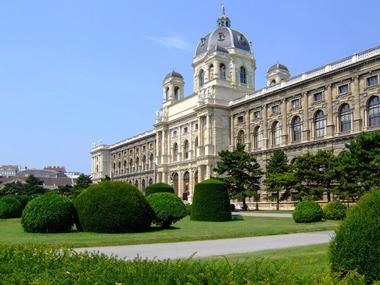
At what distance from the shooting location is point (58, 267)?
639 centimetres

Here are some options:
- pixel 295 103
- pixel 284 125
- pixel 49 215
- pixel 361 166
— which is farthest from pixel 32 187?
pixel 49 215

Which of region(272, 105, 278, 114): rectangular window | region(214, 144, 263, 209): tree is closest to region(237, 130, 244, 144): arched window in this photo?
region(272, 105, 278, 114): rectangular window

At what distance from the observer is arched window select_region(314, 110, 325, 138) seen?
52312 mm

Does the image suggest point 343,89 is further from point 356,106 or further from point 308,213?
point 308,213

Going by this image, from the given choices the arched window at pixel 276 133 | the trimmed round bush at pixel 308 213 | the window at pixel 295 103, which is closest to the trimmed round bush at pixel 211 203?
the trimmed round bush at pixel 308 213

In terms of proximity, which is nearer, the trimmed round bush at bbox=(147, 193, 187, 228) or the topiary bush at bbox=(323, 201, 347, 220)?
the trimmed round bush at bbox=(147, 193, 187, 228)

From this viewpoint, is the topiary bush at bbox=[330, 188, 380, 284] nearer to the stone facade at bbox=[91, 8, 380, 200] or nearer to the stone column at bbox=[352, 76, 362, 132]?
the stone facade at bbox=[91, 8, 380, 200]

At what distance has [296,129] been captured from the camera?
56.5 meters

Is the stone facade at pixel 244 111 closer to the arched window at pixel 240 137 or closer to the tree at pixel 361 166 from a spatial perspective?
the arched window at pixel 240 137

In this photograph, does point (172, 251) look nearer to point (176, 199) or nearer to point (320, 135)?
point (176, 199)

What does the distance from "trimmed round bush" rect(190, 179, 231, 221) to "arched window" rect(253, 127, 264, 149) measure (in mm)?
31369

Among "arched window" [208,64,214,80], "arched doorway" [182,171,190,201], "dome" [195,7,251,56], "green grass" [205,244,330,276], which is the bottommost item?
"green grass" [205,244,330,276]

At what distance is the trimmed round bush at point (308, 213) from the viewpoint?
91.1ft

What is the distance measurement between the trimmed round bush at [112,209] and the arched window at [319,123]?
35.0 meters
